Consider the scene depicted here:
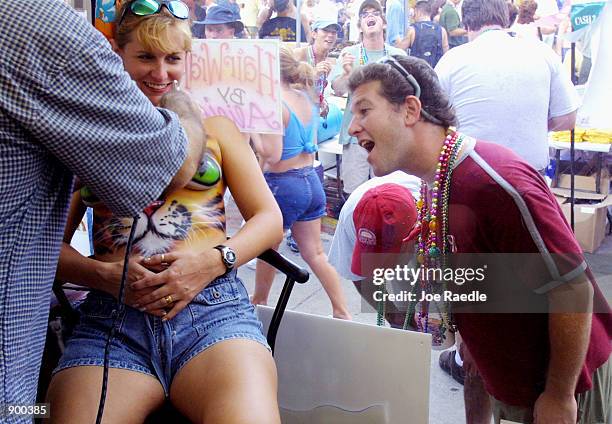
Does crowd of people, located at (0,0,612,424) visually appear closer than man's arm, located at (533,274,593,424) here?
Yes

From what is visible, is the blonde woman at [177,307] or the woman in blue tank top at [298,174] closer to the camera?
the blonde woman at [177,307]

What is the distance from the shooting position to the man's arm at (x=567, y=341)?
1.28 m

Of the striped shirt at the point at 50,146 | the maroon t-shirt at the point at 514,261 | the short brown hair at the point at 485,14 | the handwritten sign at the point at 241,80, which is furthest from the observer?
the short brown hair at the point at 485,14

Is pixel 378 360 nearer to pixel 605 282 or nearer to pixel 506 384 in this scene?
pixel 506 384

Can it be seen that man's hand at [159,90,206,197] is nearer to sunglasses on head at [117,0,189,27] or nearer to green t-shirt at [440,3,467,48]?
sunglasses on head at [117,0,189,27]

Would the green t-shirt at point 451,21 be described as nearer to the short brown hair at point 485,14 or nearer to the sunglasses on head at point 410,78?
the short brown hair at point 485,14

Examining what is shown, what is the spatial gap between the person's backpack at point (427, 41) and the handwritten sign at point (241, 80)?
10.3ft

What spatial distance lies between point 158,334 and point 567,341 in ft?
2.77

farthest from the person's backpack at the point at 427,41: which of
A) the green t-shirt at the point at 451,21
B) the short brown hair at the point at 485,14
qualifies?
the short brown hair at the point at 485,14

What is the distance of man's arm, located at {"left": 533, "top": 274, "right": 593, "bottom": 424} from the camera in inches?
50.4

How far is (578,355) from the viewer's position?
1.30 meters

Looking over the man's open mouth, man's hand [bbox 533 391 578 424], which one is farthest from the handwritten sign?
man's hand [bbox 533 391 578 424]

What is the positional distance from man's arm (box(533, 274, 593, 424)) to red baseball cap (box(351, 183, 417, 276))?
44 cm

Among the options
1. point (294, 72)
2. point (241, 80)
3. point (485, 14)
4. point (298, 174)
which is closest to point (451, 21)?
point (485, 14)
